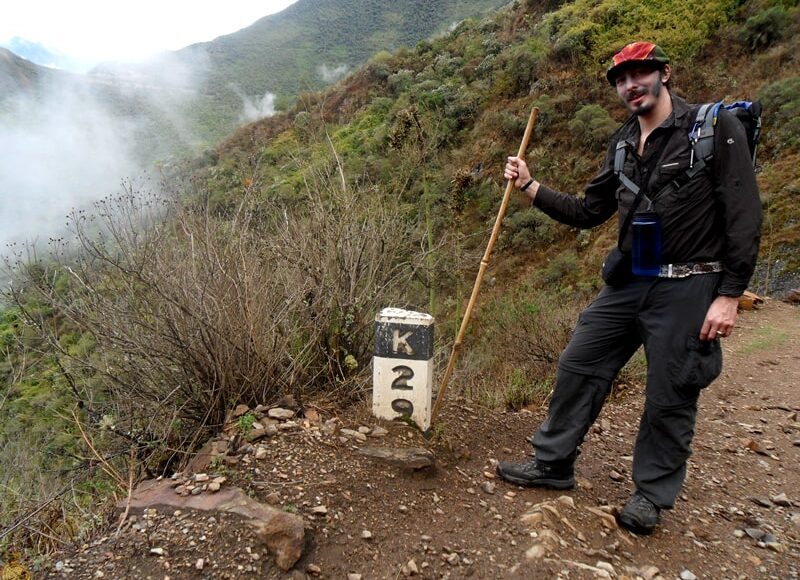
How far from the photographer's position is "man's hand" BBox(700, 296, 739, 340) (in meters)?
2.19

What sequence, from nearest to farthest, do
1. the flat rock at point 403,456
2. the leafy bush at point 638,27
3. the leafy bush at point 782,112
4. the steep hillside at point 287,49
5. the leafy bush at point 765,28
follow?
the flat rock at point 403,456 < the leafy bush at point 782,112 < the leafy bush at point 765,28 < the leafy bush at point 638,27 < the steep hillside at point 287,49

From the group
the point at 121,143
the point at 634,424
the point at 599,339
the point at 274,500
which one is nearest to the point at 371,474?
the point at 274,500

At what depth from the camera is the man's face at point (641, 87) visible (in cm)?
239

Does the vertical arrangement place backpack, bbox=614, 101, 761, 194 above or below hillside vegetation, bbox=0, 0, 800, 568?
above

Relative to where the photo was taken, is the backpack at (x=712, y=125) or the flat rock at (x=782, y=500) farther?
A: the flat rock at (x=782, y=500)

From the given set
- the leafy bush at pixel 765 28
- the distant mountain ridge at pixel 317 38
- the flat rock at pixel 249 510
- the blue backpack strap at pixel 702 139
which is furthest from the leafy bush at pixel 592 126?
the distant mountain ridge at pixel 317 38

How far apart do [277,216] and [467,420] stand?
2718mm

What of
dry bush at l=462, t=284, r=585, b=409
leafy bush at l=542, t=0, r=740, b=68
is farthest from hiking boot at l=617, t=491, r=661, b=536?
leafy bush at l=542, t=0, r=740, b=68

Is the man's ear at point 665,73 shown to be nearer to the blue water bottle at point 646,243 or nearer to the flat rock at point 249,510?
the blue water bottle at point 646,243

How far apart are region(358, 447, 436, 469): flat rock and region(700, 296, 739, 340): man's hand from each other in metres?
1.50

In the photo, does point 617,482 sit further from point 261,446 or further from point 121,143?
point 121,143

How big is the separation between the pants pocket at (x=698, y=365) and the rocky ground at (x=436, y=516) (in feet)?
2.68

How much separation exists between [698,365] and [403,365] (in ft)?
4.83

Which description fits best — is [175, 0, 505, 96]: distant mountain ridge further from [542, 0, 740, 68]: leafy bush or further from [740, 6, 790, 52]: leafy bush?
[740, 6, 790, 52]: leafy bush
